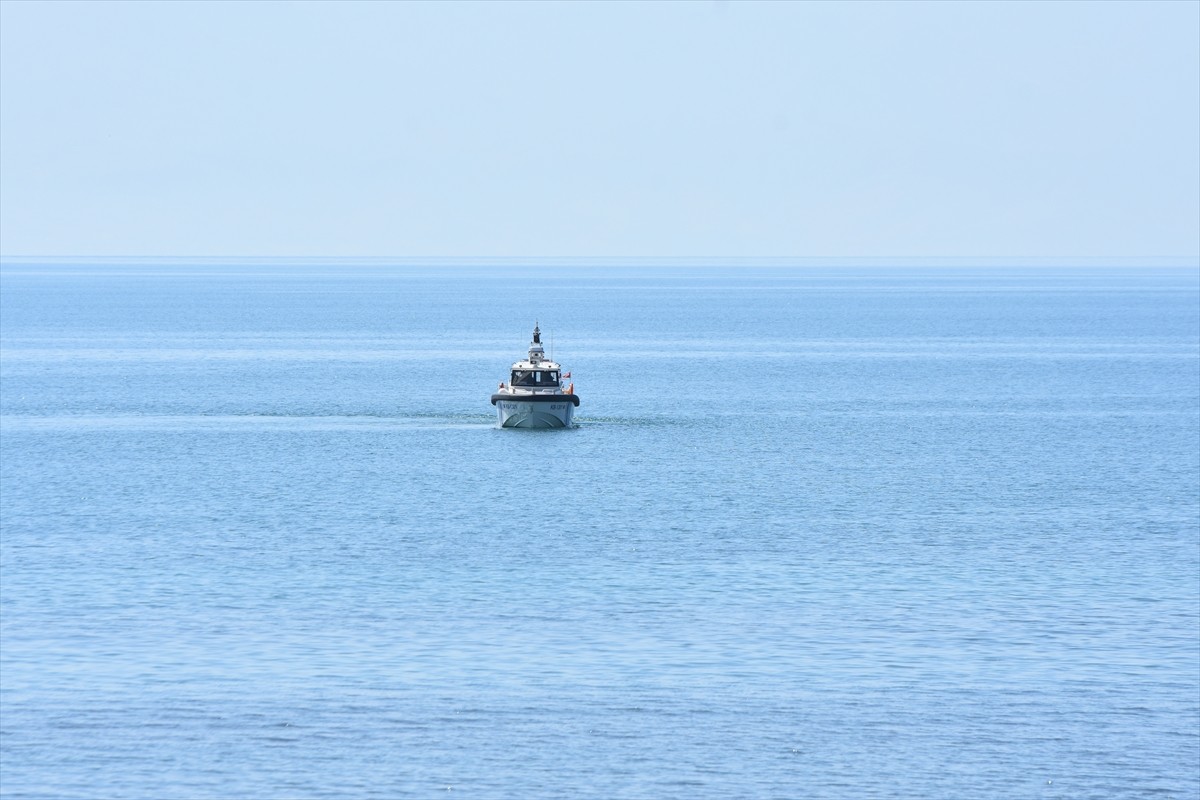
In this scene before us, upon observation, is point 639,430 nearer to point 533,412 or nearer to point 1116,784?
point 533,412

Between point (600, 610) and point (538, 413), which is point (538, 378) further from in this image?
point (600, 610)

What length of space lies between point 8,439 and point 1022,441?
54.3 m

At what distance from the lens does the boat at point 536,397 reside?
3925 inches

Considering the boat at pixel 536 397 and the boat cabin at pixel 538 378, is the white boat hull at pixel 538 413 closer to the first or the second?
the boat at pixel 536 397

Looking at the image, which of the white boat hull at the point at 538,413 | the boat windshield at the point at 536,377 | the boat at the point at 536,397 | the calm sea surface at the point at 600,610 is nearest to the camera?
the calm sea surface at the point at 600,610

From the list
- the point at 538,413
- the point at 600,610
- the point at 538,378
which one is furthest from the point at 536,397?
the point at 600,610

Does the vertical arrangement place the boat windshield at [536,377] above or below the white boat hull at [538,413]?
above

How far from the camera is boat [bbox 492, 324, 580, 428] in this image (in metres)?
99.7

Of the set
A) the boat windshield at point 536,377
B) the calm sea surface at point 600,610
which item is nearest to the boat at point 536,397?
the boat windshield at point 536,377

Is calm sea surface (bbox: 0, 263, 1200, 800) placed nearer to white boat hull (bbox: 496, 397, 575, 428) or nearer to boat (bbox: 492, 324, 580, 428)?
white boat hull (bbox: 496, 397, 575, 428)

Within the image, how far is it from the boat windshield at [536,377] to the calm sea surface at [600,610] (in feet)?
10.5

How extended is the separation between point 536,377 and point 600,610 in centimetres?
5122

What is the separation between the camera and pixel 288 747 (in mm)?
37094

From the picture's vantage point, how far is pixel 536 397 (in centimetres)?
9956
